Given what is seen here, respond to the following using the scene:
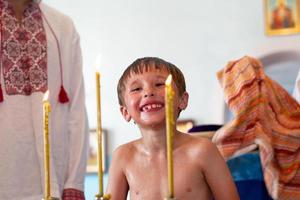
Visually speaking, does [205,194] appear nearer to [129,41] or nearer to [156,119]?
[156,119]

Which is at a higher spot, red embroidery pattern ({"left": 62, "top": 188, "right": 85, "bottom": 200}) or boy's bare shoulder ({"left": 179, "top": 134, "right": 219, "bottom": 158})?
boy's bare shoulder ({"left": 179, "top": 134, "right": 219, "bottom": 158})

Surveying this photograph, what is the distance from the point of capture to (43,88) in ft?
5.85

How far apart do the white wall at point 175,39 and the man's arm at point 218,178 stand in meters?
2.81

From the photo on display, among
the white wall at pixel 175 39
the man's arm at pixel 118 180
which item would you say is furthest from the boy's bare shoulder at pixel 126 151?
the white wall at pixel 175 39

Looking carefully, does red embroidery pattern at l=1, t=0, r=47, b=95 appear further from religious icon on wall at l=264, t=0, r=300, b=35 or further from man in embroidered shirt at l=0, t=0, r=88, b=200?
religious icon on wall at l=264, t=0, r=300, b=35

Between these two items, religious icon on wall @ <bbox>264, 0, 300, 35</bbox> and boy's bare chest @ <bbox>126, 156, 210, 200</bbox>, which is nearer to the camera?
boy's bare chest @ <bbox>126, 156, 210, 200</bbox>

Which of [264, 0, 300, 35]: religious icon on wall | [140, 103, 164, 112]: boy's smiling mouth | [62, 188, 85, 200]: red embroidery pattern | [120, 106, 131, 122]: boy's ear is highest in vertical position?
[264, 0, 300, 35]: religious icon on wall

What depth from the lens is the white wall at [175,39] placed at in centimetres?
400

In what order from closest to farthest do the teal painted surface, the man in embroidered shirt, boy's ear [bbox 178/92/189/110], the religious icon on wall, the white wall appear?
boy's ear [bbox 178/92/189/110] → the man in embroidered shirt → the religious icon on wall → the white wall → the teal painted surface

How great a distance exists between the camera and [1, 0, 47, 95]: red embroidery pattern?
1.74 metres

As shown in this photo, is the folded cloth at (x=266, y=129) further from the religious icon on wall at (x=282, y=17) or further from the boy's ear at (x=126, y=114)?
the religious icon on wall at (x=282, y=17)

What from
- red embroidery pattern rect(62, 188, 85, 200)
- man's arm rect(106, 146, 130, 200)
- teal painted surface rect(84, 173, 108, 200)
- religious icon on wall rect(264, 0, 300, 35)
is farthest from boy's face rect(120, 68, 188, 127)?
teal painted surface rect(84, 173, 108, 200)

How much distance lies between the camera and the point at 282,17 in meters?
3.88

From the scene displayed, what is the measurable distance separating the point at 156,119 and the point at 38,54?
794mm
